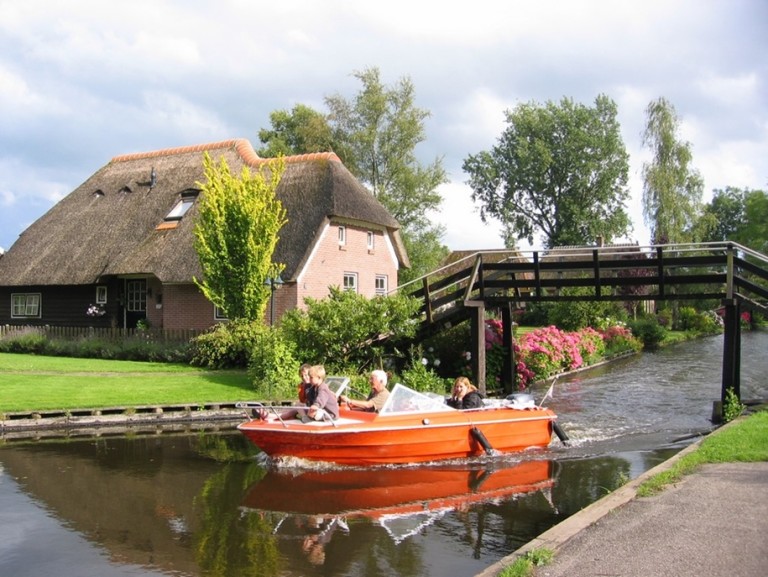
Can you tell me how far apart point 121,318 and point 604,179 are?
4186 centimetres

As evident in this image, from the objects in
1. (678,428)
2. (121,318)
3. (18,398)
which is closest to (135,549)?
(18,398)

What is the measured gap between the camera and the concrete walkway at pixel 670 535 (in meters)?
6.11

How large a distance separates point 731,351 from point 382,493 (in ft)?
32.1

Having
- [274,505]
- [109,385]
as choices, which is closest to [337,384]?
[274,505]

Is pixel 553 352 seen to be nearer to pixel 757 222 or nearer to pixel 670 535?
pixel 670 535

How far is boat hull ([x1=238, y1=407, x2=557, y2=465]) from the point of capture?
1220cm

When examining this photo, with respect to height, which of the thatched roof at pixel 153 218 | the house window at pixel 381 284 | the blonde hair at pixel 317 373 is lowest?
the blonde hair at pixel 317 373

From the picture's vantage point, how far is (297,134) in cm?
4856

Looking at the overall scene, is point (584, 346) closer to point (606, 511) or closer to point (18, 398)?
point (18, 398)

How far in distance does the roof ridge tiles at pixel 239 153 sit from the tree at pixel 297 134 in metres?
11.0

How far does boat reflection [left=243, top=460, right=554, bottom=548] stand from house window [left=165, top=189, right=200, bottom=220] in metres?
19.1

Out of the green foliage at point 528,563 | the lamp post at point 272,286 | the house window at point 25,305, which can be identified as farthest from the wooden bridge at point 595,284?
the house window at point 25,305

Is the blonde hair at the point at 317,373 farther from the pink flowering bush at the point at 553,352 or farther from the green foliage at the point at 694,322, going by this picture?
the green foliage at the point at 694,322

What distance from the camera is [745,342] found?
1577 inches
